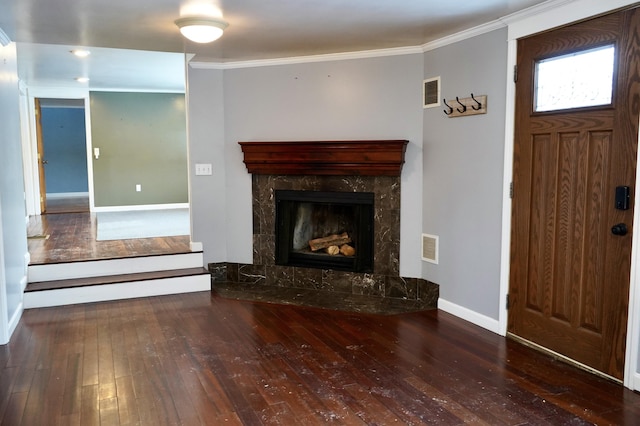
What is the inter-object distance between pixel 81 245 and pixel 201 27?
3251 millimetres

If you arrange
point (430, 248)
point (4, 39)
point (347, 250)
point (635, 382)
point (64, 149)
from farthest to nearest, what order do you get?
1. point (64, 149)
2. point (347, 250)
3. point (430, 248)
4. point (4, 39)
5. point (635, 382)

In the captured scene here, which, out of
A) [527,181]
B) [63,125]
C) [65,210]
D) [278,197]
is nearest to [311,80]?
[278,197]

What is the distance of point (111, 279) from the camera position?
4.64 meters

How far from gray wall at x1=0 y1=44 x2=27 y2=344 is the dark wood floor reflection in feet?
1.75

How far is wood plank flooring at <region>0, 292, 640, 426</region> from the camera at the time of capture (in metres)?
2.45

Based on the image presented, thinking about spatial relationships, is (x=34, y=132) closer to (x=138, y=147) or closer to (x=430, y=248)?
(x=138, y=147)

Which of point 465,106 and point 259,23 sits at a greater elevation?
point 259,23

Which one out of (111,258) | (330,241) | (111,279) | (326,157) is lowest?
(111,279)

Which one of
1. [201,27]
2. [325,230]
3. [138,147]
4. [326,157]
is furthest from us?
[138,147]

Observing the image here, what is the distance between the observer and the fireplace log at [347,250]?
4.93 m

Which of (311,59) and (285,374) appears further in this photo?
(311,59)

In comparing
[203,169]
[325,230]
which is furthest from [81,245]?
[325,230]

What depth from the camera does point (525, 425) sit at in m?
2.33

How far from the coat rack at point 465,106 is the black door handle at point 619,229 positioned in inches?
50.5
